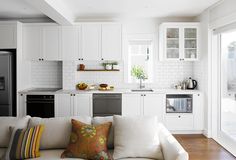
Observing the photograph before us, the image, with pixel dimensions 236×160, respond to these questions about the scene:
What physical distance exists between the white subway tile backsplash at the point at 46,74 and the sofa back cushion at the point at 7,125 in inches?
119

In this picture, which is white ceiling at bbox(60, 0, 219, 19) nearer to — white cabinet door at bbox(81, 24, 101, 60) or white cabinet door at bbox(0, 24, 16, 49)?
white cabinet door at bbox(81, 24, 101, 60)

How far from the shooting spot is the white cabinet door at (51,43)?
5.80 metres

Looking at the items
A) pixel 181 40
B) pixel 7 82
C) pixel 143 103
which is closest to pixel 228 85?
pixel 181 40

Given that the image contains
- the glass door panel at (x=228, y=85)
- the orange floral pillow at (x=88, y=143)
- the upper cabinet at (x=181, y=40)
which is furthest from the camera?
the upper cabinet at (x=181, y=40)

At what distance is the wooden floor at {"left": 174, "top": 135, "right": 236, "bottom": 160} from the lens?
4238 millimetres

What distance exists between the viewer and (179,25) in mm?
5715

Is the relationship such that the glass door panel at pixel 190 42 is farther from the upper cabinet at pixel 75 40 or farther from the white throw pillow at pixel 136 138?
the white throw pillow at pixel 136 138

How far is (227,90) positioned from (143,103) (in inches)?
→ 66.7

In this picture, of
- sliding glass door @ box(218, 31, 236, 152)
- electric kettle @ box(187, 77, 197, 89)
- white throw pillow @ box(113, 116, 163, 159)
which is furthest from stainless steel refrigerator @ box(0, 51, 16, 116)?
sliding glass door @ box(218, 31, 236, 152)

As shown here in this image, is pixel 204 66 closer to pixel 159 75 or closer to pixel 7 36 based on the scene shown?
pixel 159 75

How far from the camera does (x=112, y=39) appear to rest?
5805mm

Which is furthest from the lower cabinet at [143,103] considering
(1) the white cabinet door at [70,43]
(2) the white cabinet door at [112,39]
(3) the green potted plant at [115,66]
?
(1) the white cabinet door at [70,43]

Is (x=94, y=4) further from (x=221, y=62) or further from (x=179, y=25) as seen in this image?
(x=221, y=62)

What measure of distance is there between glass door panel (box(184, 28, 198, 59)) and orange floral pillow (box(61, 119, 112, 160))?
3.37 meters
